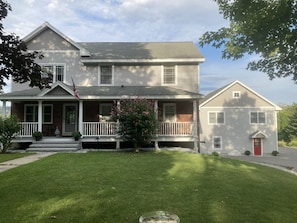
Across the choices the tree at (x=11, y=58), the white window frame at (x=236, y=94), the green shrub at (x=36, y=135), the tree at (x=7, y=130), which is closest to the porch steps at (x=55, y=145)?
the green shrub at (x=36, y=135)

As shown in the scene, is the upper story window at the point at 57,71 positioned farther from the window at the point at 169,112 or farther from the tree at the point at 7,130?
the window at the point at 169,112

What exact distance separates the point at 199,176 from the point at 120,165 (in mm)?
3131

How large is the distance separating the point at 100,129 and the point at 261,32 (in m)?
12.6

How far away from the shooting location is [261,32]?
5930 mm

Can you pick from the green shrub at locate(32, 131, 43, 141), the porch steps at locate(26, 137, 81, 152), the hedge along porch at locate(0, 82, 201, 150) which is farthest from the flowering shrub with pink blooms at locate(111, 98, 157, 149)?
the green shrub at locate(32, 131, 43, 141)

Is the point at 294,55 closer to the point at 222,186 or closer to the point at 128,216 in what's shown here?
the point at 222,186

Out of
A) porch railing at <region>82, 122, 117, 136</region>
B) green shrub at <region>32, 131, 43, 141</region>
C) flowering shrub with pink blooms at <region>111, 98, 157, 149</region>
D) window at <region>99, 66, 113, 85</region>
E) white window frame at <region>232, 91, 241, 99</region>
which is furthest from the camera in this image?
white window frame at <region>232, 91, 241, 99</region>

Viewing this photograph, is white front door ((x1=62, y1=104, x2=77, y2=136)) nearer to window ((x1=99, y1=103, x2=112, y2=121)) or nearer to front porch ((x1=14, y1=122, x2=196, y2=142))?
window ((x1=99, y1=103, x2=112, y2=121))

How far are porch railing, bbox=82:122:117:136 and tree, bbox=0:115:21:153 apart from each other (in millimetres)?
3899

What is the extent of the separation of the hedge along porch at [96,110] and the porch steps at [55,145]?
3.11 ft

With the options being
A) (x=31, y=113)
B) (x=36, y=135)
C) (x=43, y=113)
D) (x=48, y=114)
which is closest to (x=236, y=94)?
(x=48, y=114)

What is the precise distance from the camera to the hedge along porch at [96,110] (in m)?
16.7

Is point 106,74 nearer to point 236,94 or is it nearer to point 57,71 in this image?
point 57,71

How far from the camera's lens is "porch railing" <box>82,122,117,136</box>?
55.3ft
